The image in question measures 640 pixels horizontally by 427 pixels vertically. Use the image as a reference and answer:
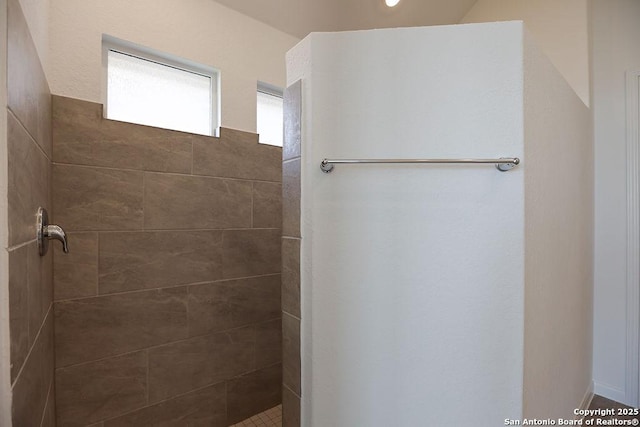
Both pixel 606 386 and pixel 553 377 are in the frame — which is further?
pixel 606 386

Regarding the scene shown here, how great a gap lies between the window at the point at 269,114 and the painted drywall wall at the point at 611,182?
6.84ft

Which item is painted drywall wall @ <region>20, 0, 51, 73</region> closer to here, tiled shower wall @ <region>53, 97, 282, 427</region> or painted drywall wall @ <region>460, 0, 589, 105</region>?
tiled shower wall @ <region>53, 97, 282, 427</region>

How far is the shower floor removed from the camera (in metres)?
1.82

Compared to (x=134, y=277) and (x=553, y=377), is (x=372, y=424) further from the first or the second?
(x=134, y=277)

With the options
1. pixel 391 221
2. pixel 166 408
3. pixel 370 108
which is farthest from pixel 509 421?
pixel 166 408

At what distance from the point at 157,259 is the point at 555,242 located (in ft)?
6.16

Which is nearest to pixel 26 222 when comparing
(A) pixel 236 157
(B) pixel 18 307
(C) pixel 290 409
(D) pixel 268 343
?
(B) pixel 18 307

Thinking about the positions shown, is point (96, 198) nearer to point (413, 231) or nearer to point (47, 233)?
point (47, 233)

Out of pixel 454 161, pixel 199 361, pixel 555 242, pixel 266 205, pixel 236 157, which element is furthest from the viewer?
pixel 266 205

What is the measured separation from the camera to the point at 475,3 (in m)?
2.34

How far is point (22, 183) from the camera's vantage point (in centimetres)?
72

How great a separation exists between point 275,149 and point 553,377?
6.09 feet

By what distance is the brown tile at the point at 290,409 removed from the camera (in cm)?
112

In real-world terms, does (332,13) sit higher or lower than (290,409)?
higher
